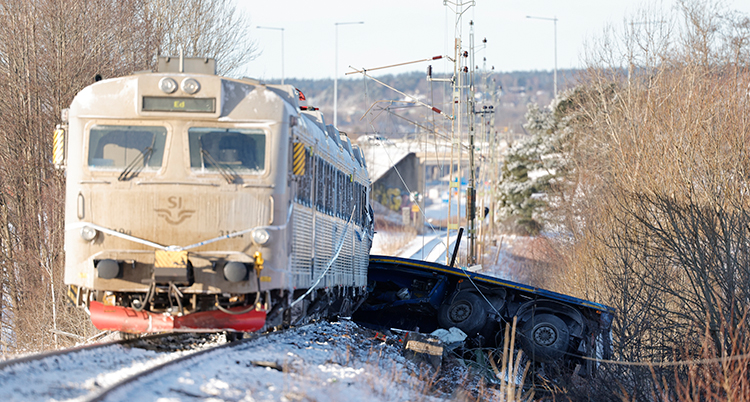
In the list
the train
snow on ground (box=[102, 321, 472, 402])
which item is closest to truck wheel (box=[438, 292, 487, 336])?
snow on ground (box=[102, 321, 472, 402])

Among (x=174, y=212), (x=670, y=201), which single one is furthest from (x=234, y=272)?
(x=670, y=201)

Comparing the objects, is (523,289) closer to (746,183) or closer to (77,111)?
(746,183)

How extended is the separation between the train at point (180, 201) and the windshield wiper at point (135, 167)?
0.04 ft

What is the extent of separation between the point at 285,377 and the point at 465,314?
9826mm

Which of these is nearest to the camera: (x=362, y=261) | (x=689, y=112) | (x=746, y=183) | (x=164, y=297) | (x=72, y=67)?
(x=164, y=297)

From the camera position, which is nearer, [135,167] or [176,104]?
[135,167]

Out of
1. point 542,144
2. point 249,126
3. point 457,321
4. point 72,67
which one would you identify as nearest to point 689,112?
point 457,321

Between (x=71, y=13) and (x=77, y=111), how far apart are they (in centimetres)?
1561

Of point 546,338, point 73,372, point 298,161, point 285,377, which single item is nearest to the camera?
point 73,372

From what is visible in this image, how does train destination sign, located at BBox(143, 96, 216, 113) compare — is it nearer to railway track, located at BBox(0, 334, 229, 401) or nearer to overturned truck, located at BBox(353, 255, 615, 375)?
railway track, located at BBox(0, 334, 229, 401)

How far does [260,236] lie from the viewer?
897 centimetres

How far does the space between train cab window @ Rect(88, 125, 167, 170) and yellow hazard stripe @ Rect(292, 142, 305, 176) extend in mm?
1558

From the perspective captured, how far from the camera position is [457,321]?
17031 mm

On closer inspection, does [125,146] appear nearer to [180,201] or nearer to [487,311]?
[180,201]
